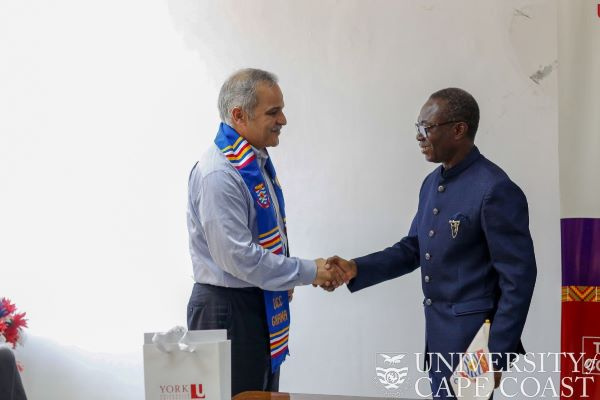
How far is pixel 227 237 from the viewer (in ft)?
7.68

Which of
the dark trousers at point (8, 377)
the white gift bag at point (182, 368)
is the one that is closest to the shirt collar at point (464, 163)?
the white gift bag at point (182, 368)

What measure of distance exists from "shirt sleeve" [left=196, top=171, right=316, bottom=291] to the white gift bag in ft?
2.50

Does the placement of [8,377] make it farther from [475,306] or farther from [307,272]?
[475,306]

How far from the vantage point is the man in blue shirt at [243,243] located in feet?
7.78

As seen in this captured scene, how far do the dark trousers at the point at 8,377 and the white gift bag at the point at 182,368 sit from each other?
43 centimetres

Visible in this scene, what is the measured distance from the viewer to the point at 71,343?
12.1 feet

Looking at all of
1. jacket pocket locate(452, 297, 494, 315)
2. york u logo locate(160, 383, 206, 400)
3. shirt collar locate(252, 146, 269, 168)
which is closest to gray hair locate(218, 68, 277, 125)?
shirt collar locate(252, 146, 269, 168)

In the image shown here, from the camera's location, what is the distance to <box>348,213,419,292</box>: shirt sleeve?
9.04ft

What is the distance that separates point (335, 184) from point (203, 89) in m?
0.75

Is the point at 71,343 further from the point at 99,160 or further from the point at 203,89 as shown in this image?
the point at 203,89

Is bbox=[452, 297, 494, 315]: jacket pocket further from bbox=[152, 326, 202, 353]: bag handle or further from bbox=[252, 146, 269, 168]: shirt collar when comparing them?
bbox=[152, 326, 202, 353]: bag handle

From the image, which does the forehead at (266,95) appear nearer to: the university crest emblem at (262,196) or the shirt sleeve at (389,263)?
the university crest emblem at (262,196)

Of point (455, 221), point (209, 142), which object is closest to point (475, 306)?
point (455, 221)

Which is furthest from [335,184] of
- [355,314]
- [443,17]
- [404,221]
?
[443,17]
